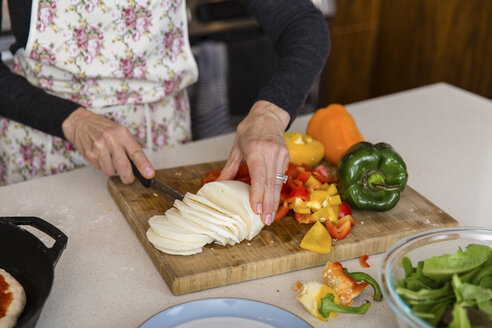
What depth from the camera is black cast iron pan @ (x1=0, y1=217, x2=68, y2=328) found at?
95 cm

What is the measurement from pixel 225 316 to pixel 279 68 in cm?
86

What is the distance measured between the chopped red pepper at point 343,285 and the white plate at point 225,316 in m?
0.12

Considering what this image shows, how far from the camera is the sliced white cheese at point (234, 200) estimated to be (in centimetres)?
115

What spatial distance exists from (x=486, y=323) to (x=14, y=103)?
120 cm

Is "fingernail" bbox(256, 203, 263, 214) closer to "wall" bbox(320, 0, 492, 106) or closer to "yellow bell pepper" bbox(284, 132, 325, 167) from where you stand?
"yellow bell pepper" bbox(284, 132, 325, 167)

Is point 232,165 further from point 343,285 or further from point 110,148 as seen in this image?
point 343,285

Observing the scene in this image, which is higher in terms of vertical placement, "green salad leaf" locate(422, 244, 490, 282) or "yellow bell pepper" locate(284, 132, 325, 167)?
"green salad leaf" locate(422, 244, 490, 282)

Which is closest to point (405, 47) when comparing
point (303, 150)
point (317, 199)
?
point (303, 150)

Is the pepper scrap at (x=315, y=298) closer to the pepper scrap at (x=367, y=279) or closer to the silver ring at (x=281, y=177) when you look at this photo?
the pepper scrap at (x=367, y=279)

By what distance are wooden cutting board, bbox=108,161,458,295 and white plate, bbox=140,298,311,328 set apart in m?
0.10

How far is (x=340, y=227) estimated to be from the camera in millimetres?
1198

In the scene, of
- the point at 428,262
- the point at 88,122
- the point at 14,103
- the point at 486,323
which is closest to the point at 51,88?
the point at 14,103

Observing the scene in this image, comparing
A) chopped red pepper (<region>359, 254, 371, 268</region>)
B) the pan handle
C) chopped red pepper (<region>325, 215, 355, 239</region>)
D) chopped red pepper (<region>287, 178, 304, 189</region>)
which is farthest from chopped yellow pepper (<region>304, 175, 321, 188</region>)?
the pan handle

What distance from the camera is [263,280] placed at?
1.11 m
